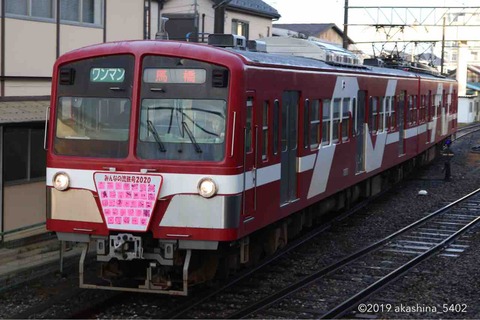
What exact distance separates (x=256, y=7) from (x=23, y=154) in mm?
12182

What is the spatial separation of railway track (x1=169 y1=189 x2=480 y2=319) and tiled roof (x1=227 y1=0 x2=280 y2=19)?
30.3ft

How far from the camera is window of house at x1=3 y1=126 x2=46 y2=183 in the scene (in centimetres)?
1084

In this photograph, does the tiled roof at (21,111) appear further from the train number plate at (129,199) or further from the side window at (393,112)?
the side window at (393,112)

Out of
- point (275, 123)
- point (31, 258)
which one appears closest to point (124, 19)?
point (31, 258)

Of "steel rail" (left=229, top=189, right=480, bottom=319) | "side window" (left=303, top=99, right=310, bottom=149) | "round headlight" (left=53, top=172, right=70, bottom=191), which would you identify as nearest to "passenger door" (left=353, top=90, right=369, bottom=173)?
"steel rail" (left=229, top=189, right=480, bottom=319)

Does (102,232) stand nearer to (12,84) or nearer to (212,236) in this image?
(212,236)

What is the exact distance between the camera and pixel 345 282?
373 inches

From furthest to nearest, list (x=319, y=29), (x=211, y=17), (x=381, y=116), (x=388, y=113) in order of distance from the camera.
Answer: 1. (x=319, y=29)
2. (x=211, y=17)
3. (x=388, y=113)
4. (x=381, y=116)

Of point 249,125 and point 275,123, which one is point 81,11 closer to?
point 275,123

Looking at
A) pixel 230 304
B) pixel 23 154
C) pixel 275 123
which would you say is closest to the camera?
pixel 230 304

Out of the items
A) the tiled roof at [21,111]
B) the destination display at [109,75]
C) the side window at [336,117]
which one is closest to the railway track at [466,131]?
the side window at [336,117]

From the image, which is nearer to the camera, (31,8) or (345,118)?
(31,8)

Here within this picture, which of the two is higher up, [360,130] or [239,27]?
[239,27]

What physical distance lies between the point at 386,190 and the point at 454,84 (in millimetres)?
11041
